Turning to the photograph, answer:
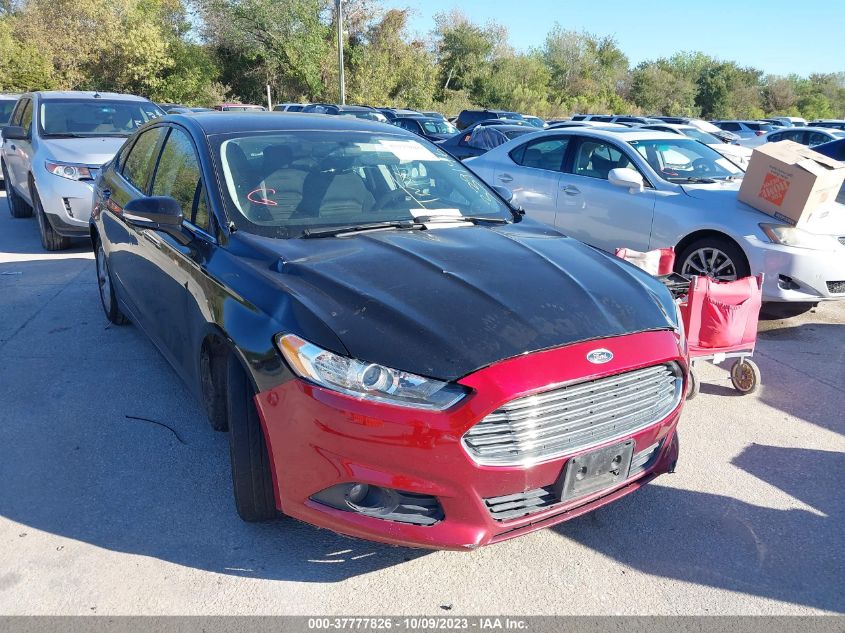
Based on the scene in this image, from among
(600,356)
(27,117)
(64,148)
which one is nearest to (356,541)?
(600,356)

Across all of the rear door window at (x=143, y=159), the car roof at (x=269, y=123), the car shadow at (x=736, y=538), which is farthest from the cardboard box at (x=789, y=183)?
the rear door window at (x=143, y=159)

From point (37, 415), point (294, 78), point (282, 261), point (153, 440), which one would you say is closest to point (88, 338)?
point (37, 415)

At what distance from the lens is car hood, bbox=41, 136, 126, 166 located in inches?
308

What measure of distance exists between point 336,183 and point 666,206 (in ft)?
12.3

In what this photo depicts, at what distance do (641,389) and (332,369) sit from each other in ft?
3.88

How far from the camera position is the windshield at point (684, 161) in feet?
22.2

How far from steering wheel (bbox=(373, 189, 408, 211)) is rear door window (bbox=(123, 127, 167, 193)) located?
1.56 metres

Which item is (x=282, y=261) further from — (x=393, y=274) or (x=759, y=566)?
(x=759, y=566)

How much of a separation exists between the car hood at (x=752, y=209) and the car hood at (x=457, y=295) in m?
3.09

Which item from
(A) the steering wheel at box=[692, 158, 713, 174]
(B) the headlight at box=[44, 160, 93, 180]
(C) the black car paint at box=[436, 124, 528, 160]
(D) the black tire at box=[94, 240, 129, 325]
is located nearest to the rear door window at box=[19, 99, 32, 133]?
(B) the headlight at box=[44, 160, 93, 180]

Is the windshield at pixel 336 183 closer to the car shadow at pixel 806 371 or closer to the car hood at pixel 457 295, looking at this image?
the car hood at pixel 457 295

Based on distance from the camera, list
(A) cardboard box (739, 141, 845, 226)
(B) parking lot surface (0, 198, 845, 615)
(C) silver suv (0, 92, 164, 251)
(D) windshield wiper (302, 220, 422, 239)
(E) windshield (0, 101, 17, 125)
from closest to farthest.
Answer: (B) parking lot surface (0, 198, 845, 615) → (D) windshield wiper (302, 220, 422, 239) → (A) cardboard box (739, 141, 845, 226) → (C) silver suv (0, 92, 164, 251) → (E) windshield (0, 101, 17, 125)

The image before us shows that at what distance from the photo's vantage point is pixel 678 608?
2.60 m

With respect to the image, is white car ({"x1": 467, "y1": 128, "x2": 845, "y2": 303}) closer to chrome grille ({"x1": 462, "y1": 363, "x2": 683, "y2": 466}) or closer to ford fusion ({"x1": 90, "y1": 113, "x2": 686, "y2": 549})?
ford fusion ({"x1": 90, "y1": 113, "x2": 686, "y2": 549})
